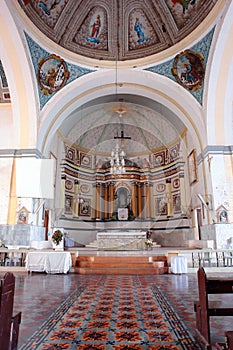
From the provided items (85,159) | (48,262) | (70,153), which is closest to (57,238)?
(48,262)

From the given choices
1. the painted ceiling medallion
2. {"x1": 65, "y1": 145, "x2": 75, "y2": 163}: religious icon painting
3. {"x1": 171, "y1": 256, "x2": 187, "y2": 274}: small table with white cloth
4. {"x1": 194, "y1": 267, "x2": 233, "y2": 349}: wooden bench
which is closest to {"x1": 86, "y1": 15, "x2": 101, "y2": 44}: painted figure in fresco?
the painted ceiling medallion

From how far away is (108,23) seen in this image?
34.4 ft

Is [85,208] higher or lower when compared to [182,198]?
lower

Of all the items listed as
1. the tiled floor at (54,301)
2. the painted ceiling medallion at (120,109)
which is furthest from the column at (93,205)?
the tiled floor at (54,301)

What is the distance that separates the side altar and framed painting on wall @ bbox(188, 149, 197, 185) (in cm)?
359

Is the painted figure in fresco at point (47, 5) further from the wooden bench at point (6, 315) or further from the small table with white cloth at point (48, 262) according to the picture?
the wooden bench at point (6, 315)

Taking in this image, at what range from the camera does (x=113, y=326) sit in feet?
8.66

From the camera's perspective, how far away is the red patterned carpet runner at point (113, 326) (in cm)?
220

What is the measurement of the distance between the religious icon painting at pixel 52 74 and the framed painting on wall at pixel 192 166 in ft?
21.5

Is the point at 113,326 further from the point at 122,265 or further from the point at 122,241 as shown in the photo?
the point at 122,241

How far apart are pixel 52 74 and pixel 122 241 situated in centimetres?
741

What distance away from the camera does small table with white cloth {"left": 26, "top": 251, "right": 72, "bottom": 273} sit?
7.07 meters

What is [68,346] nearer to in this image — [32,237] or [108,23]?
[32,237]

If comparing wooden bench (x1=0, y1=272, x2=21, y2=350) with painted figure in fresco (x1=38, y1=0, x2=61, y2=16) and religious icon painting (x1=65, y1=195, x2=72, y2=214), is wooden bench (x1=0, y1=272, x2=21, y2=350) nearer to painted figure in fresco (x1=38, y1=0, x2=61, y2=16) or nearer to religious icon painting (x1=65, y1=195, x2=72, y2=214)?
painted figure in fresco (x1=38, y1=0, x2=61, y2=16)
